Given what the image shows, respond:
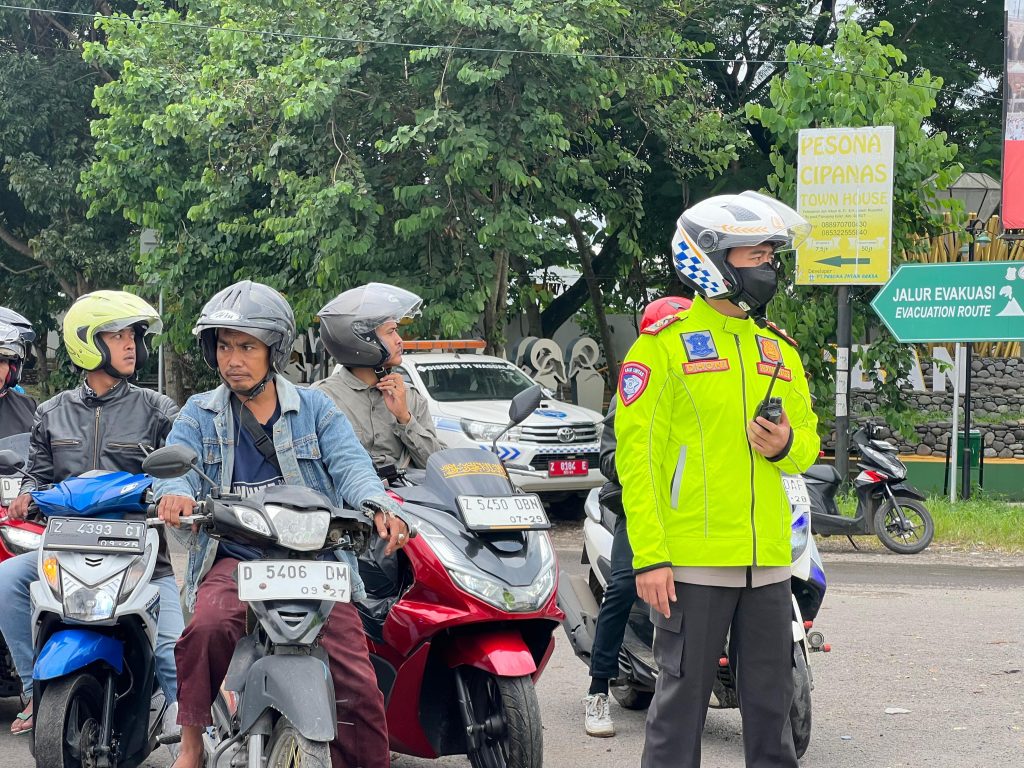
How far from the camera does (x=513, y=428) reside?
1382cm

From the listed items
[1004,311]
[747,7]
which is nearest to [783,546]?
[1004,311]

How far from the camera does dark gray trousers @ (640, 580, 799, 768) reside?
12.7ft

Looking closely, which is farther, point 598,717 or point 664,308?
point 598,717

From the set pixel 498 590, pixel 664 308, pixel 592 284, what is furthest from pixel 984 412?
pixel 498 590

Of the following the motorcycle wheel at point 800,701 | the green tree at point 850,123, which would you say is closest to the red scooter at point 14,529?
the motorcycle wheel at point 800,701

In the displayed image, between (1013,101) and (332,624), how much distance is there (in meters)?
12.9

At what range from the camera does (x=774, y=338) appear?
411 cm

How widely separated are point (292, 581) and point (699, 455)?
3.97 feet

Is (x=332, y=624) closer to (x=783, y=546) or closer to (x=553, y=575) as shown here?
(x=553, y=575)

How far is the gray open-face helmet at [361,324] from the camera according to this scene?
5.41 metres

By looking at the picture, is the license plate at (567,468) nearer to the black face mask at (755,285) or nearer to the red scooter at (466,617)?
the red scooter at (466,617)

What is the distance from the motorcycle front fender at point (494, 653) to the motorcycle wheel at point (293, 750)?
0.79 meters

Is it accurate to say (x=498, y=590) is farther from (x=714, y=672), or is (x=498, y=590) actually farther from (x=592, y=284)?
(x=592, y=284)

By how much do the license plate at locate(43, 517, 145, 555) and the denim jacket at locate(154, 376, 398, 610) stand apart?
1.39 ft
